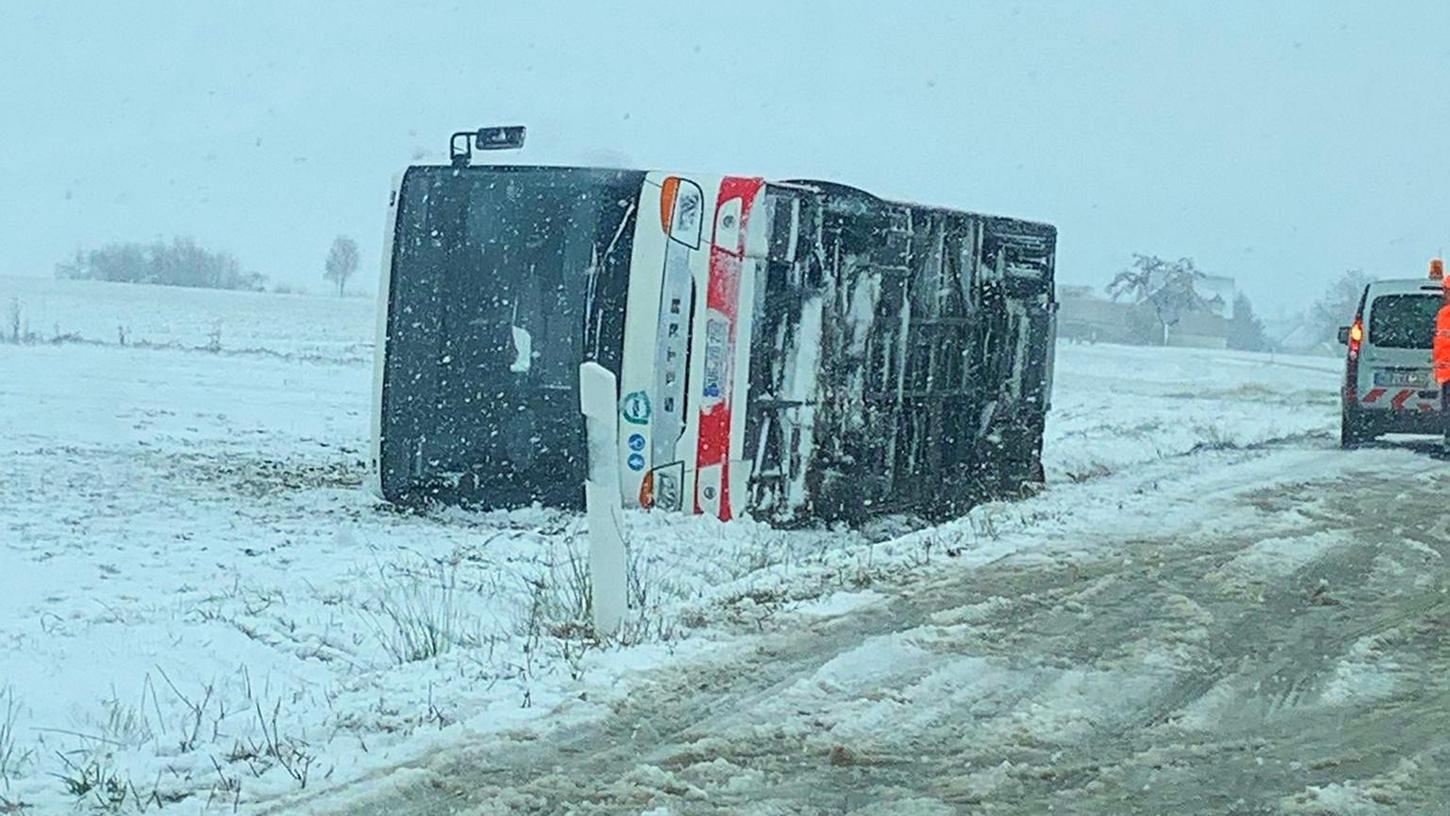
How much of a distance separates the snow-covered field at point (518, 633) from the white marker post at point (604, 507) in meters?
0.14

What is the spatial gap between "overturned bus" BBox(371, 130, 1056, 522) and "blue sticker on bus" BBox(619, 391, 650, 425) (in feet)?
0.04

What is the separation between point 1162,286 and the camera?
95.6 m

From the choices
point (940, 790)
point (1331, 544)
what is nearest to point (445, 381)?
point (1331, 544)

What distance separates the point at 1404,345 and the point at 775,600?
13.6 meters

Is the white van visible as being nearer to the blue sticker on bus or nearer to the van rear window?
the van rear window

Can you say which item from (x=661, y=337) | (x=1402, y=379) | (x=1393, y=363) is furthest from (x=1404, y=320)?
(x=661, y=337)

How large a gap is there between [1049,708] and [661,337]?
205 inches

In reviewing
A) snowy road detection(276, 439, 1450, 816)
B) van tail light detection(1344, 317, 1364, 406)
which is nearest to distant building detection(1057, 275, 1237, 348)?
van tail light detection(1344, 317, 1364, 406)

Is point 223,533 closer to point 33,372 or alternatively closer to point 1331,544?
point 1331,544

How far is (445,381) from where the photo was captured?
36.4ft

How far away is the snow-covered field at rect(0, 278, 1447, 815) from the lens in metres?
5.01

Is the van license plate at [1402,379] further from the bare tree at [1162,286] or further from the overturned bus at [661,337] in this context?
the bare tree at [1162,286]

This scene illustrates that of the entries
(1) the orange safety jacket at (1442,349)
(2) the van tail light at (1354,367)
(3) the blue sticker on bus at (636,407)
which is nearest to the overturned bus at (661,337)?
(3) the blue sticker on bus at (636,407)

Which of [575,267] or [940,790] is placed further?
[575,267]
